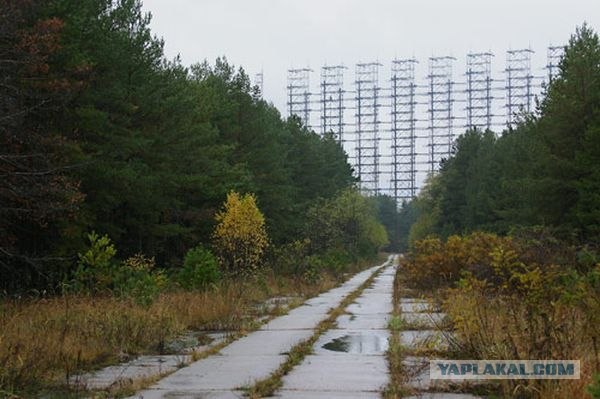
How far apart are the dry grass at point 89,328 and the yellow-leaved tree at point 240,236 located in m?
5.02

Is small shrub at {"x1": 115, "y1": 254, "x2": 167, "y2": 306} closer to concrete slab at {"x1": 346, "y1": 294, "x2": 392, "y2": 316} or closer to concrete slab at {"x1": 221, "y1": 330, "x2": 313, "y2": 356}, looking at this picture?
concrete slab at {"x1": 221, "y1": 330, "x2": 313, "y2": 356}

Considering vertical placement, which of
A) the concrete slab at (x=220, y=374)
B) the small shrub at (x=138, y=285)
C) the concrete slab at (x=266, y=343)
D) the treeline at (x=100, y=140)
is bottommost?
the concrete slab at (x=266, y=343)

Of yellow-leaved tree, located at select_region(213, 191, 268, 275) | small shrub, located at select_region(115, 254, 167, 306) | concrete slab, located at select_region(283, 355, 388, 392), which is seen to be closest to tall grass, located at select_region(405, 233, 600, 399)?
concrete slab, located at select_region(283, 355, 388, 392)

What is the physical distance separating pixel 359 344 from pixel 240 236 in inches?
468

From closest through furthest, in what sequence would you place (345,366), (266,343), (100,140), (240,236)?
(345,366)
(266,343)
(100,140)
(240,236)

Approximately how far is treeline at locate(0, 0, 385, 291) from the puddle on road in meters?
6.09

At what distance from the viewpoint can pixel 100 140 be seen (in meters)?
22.8

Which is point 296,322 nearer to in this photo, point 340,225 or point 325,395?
point 325,395

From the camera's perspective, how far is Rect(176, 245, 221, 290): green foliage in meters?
18.9

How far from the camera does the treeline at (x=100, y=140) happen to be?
16094mm

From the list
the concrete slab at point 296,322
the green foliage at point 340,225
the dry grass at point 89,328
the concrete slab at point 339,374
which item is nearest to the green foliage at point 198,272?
the dry grass at point 89,328

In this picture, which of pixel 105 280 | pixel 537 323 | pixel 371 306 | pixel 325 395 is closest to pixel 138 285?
pixel 105 280

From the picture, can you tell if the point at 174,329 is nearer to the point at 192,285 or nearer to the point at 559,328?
the point at 192,285

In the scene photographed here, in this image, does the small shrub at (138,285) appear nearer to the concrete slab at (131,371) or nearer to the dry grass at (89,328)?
the dry grass at (89,328)
